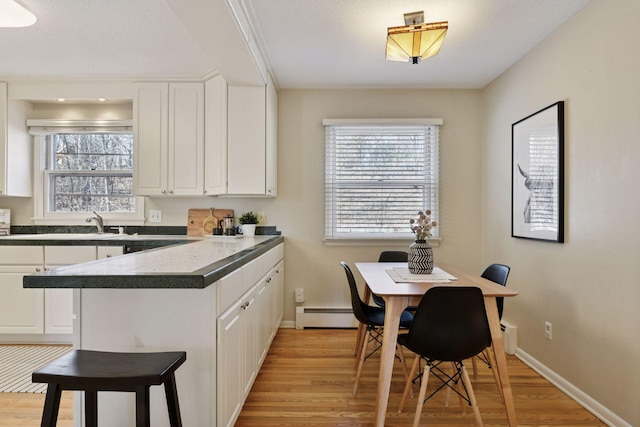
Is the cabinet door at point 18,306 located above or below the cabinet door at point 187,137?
below

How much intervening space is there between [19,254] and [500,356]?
3.69m

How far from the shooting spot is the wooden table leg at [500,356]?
1.85m

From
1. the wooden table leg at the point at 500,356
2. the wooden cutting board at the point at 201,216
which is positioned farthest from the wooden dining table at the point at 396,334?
the wooden cutting board at the point at 201,216

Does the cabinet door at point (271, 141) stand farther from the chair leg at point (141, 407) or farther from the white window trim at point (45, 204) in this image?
the chair leg at point (141, 407)

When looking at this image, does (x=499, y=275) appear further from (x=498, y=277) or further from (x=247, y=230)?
(x=247, y=230)

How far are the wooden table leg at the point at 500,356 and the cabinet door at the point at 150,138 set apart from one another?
2876mm

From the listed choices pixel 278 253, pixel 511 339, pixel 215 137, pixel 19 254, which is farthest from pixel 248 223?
pixel 511 339

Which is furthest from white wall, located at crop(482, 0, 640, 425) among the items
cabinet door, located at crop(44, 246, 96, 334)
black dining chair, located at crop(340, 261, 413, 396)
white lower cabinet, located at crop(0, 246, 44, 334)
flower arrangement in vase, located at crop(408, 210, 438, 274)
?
white lower cabinet, located at crop(0, 246, 44, 334)

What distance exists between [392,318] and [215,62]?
7.11 feet

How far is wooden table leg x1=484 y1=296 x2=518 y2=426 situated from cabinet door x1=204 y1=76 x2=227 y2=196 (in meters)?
2.29

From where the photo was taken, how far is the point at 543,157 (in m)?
2.62

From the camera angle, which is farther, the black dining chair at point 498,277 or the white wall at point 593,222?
the black dining chair at point 498,277

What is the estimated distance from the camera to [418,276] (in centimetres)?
230

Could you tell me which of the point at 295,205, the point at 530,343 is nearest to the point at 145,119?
the point at 295,205
